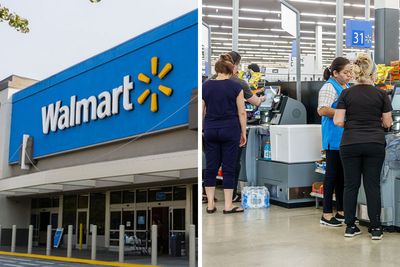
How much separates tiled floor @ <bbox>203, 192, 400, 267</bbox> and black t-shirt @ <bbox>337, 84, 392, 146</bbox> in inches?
14.6

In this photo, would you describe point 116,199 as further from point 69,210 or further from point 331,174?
point 331,174

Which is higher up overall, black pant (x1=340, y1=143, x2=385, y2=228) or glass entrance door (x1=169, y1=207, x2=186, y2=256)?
black pant (x1=340, y1=143, x2=385, y2=228)

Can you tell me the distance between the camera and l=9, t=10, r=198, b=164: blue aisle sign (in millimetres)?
2953

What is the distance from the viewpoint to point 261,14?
9477 mm

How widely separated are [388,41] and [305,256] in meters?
2.21

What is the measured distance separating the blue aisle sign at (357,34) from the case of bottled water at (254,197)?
1808mm

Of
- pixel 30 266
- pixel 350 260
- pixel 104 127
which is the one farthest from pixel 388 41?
pixel 30 266

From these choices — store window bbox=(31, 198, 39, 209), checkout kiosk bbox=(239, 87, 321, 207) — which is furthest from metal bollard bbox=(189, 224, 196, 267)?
store window bbox=(31, 198, 39, 209)

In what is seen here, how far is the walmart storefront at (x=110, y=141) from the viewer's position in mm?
2691

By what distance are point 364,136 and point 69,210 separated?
7.14 ft

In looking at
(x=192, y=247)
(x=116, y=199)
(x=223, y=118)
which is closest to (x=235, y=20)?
(x=116, y=199)

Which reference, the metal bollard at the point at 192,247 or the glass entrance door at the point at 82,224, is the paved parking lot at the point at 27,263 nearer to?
the glass entrance door at the point at 82,224

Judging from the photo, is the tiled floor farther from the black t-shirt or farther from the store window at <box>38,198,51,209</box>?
the store window at <box>38,198,51,209</box>

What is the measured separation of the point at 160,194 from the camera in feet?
9.09
